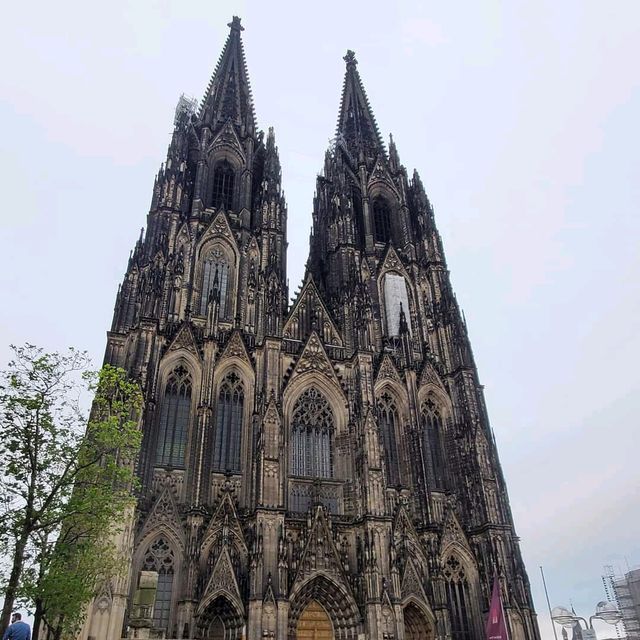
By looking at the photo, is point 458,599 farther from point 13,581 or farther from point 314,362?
point 13,581

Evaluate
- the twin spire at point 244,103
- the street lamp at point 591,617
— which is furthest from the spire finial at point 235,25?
the street lamp at point 591,617

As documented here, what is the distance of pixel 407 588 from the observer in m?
24.7

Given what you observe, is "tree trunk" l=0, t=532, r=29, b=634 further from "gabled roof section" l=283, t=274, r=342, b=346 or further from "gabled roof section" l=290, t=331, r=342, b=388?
"gabled roof section" l=283, t=274, r=342, b=346

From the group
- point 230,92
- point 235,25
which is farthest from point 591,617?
point 235,25

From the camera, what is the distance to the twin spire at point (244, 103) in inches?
1560

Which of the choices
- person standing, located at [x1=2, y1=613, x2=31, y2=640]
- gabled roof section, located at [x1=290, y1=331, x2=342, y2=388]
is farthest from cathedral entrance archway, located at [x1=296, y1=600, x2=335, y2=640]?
person standing, located at [x1=2, y1=613, x2=31, y2=640]

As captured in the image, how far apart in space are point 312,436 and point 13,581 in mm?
16619

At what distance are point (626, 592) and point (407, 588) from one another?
1273 inches

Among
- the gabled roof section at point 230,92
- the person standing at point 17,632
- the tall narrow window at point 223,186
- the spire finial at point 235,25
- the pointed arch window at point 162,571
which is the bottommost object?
the person standing at point 17,632

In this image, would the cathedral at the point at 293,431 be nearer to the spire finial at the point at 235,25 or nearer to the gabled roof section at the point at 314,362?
the gabled roof section at the point at 314,362

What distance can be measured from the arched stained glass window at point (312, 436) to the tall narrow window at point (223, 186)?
13089 mm

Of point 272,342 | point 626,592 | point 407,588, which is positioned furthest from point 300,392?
point 626,592

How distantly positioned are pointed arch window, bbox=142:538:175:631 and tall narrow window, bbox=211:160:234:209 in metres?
19.3

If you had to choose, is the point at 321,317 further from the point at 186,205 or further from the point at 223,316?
the point at 186,205
